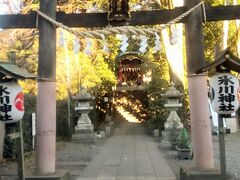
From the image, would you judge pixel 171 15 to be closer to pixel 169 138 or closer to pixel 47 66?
pixel 47 66

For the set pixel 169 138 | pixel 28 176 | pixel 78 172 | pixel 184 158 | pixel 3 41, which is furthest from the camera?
pixel 3 41

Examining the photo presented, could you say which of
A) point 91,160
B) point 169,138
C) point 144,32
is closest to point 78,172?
point 91,160

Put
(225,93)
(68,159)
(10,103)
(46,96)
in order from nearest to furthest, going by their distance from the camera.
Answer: (10,103) < (225,93) < (46,96) < (68,159)

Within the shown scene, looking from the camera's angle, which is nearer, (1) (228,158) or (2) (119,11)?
(2) (119,11)

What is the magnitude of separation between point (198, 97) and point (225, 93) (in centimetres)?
103

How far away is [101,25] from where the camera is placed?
898cm

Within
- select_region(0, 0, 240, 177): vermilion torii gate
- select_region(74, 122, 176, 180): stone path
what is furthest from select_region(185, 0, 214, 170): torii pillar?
select_region(74, 122, 176, 180): stone path

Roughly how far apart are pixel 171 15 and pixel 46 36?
2787 millimetres

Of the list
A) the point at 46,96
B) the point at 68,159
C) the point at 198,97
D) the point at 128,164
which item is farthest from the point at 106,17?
the point at 68,159

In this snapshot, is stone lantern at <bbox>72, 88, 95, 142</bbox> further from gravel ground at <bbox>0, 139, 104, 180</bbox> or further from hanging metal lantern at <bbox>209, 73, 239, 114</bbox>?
hanging metal lantern at <bbox>209, 73, 239, 114</bbox>

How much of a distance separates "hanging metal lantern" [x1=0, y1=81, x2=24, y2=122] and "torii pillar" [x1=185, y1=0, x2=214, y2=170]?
3.69 m

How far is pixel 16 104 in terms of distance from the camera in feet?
24.3

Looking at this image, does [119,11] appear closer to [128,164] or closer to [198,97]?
[198,97]

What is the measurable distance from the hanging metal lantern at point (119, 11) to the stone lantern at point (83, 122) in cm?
1122
